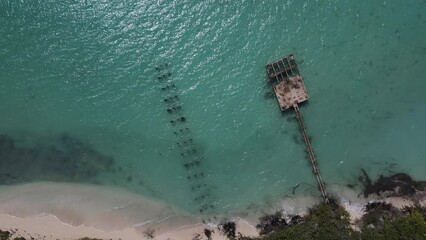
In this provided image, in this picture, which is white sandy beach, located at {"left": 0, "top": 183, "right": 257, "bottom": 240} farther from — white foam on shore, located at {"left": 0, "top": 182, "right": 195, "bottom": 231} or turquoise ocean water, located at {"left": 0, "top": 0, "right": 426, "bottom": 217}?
turquoise ocean water, located at {"left": 0, "top": 0, "right": 426, "bottom": 217}

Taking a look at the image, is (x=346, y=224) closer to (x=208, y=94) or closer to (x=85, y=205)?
(x=208, y=94)

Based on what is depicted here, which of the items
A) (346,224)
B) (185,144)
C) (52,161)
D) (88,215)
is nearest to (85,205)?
(88,215)

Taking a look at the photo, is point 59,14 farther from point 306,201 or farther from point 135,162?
point 306,201

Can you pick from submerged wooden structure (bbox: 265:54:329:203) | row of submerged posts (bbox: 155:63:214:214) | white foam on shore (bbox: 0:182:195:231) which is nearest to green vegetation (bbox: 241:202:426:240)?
submerged wooden structure (bbox: 265:54:329:203)

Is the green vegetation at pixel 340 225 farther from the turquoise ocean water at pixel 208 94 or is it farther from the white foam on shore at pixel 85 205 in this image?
the white foam on shore at pixel 85 205

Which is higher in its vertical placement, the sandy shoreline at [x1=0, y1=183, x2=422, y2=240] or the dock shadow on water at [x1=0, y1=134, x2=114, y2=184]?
the dock shadow on water at [x1=0, y1=134, x2=114, y2=184]

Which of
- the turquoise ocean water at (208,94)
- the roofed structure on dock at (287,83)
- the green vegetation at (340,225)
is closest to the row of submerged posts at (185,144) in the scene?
the turquoise ocean water at (208,94)
